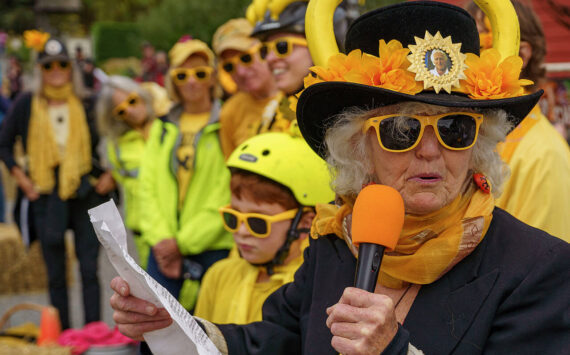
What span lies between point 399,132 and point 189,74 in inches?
139

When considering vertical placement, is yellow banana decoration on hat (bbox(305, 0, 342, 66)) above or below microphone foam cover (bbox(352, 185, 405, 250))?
above

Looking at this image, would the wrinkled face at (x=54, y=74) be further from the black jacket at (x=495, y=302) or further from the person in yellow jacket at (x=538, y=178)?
the black jacket at (x=495, y=302)

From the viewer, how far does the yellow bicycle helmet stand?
10.3 ft

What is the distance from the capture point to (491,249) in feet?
6.40

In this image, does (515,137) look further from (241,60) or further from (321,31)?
(241,60)

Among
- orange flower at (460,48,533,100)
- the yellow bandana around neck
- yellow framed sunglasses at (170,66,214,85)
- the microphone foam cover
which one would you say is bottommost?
the microphone foam cover

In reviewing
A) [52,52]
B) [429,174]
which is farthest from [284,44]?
[52,52]

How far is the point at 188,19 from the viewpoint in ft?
69.1

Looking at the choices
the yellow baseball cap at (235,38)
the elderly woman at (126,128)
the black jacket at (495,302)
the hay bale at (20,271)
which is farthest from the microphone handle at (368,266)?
the hay bale at (20,271)

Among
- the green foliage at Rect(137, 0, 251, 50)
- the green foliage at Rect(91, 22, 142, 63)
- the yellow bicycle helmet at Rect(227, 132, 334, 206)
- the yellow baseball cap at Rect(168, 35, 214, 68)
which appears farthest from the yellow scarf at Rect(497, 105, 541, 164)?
the green foliage at Rect(91, 22, 142, 63)

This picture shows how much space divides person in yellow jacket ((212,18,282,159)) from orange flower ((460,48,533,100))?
2608 mm

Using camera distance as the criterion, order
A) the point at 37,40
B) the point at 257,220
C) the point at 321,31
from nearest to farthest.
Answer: the point at 321,31, the point at 257,220, the point at 37,40

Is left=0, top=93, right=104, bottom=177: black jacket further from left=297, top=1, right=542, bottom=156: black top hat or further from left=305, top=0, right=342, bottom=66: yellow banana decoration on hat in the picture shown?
left=297, top=1, right=542, bottom=156: black top hat

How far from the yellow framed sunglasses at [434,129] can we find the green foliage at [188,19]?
628 inches
